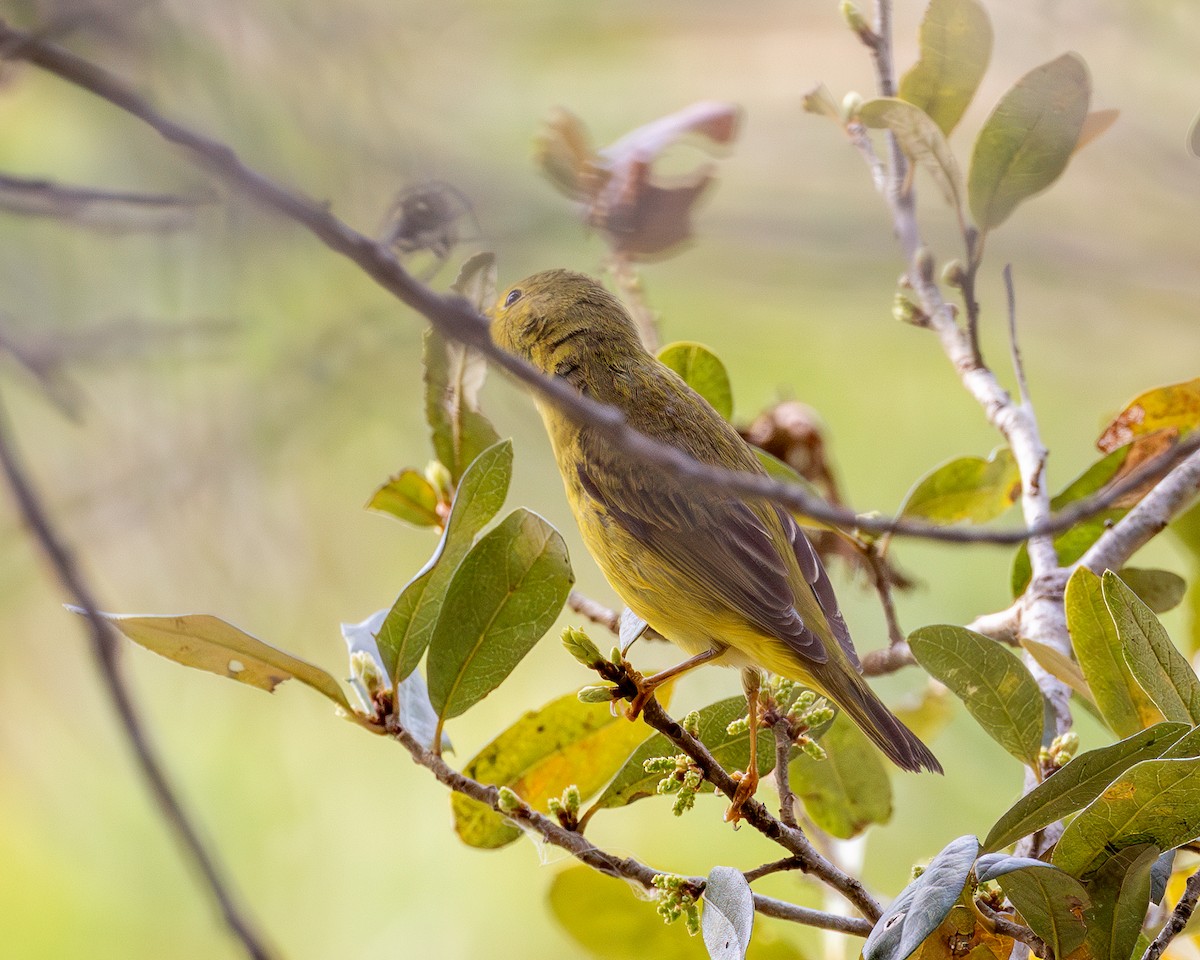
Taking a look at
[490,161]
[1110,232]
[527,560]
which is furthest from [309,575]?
[1110,232]

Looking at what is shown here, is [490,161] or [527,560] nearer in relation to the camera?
[527,560]

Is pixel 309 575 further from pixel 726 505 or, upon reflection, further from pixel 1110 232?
pixel 1110 232

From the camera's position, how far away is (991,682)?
1688mm

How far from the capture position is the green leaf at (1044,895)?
1.30 metres

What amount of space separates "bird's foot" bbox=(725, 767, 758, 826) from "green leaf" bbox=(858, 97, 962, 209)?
47.8 inches

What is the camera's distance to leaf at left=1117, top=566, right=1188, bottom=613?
2188 millimetres

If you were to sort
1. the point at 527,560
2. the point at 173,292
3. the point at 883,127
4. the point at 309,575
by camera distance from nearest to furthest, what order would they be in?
the point at 527,560 < the point at 883,127 < the point at 173,292 < the point at 309,575

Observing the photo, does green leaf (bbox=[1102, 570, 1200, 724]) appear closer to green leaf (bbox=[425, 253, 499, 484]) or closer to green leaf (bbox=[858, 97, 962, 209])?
green leaf (bbox=[858, 97, 962, 209])

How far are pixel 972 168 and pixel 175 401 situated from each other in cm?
214

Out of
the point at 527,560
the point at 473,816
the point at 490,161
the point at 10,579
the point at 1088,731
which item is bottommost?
the point at 1088,731

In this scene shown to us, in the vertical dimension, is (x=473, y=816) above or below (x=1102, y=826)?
above

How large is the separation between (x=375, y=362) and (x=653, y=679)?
6.71 ft

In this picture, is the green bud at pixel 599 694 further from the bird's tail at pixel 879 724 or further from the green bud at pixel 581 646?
the bird's tail at pixel 879 724

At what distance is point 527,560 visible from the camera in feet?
5.82
